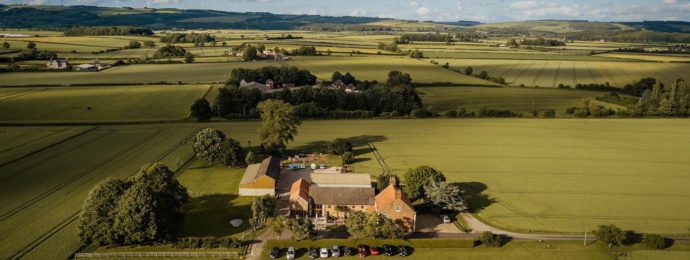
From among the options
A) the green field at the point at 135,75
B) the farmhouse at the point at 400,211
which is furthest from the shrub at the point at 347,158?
the green field at the point at 135,75

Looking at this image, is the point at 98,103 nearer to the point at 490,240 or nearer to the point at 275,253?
the point at 275,253

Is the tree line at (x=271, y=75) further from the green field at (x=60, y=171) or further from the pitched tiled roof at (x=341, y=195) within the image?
the pitched tiled roof at (x=341, y=195)

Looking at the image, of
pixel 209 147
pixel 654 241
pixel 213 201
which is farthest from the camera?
pixel 209 147

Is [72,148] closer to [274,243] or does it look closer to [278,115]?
[278,115]

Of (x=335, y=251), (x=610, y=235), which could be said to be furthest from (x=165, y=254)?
(x=610, y=235)

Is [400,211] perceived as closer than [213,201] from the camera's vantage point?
Yes

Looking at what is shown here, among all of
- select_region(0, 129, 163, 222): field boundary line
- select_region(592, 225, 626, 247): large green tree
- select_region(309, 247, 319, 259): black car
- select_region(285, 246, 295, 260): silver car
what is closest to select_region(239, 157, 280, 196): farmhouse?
select_region(285, 246, 295, 260): silver car
